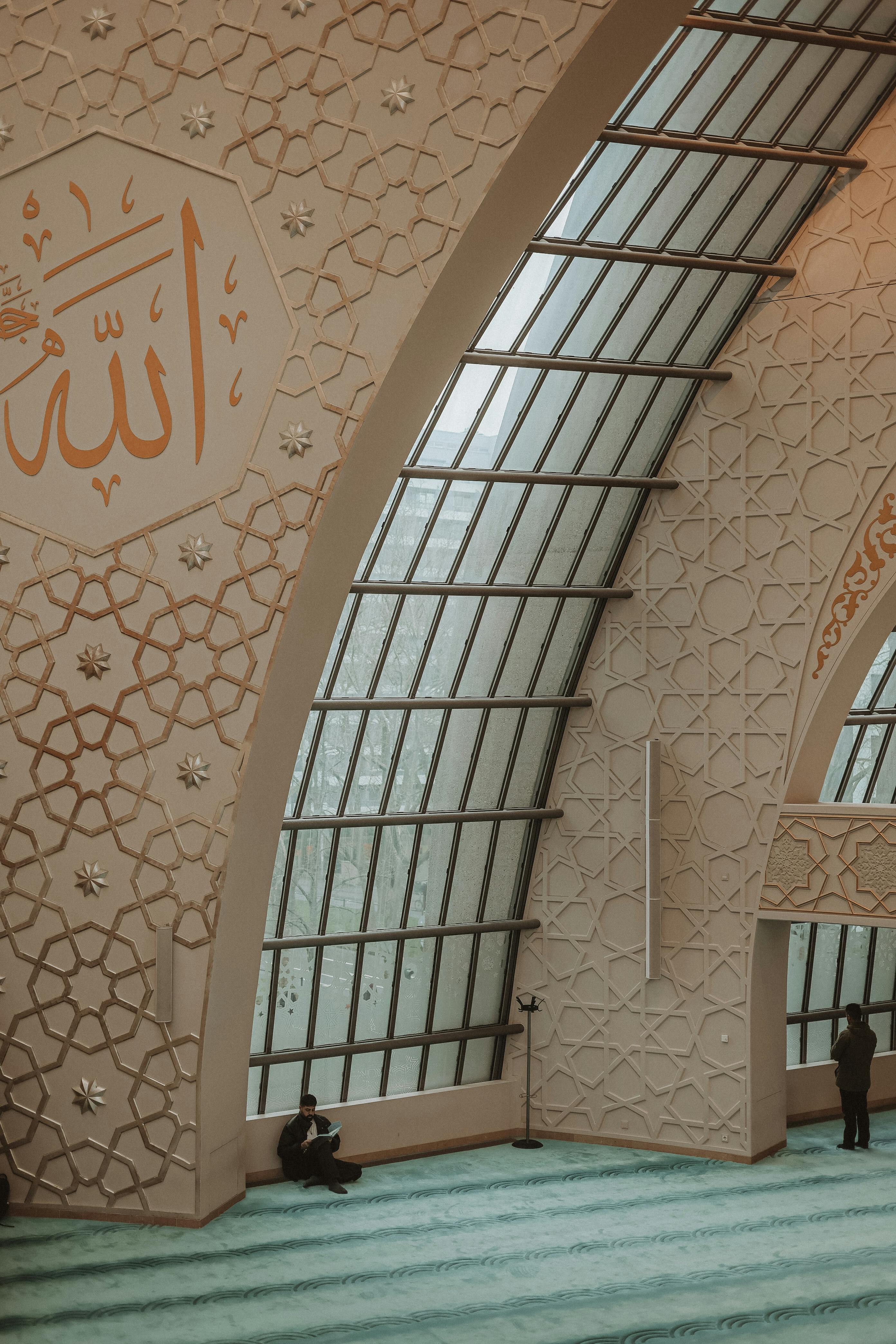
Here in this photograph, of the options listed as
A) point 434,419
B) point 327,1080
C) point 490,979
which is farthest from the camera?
point 490,979

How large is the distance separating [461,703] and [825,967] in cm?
697

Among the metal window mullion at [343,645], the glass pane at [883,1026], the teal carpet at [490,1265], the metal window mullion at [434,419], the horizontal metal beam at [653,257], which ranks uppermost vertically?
the horizontal metal beam at [653,257]

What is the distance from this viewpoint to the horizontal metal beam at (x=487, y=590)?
1401 cm

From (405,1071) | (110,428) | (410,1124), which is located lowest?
(410,1124)

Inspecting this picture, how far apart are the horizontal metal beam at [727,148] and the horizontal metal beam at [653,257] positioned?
102 cm

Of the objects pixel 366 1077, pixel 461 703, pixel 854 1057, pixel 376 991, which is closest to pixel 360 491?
pixel 461 703

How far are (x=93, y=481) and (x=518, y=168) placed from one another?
4.48 metres

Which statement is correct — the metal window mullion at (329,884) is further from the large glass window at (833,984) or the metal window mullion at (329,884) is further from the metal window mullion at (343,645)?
the large glass window at (833,984)

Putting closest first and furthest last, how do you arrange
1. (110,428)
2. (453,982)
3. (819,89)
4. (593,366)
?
(110,428) < (819,89) < (593,366) < (453,982)

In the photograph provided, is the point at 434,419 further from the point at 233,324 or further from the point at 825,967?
the point at 825,967

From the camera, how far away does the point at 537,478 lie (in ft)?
46.7

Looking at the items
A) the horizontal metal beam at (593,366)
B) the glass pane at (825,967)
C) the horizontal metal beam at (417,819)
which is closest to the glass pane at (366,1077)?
the horizontal metal beam at (417,819)

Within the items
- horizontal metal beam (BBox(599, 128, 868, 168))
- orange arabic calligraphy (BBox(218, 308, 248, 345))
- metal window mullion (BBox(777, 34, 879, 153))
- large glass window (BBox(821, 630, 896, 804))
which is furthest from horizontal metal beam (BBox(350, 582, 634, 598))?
metal window mullion (BBox(777, 34, 879, 153))

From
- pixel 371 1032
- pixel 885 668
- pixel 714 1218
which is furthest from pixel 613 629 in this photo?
pixel 714 1218
